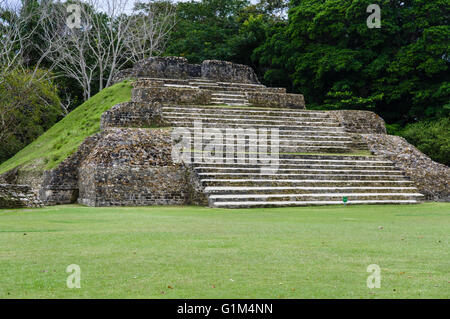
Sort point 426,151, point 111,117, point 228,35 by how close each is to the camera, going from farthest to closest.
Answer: point 228,35, point 426,151, point 111,117

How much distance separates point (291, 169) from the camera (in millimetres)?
17969

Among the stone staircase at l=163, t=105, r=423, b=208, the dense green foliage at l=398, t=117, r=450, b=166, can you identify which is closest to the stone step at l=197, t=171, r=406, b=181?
the stone staircase at l=163, t=105, r=423, b=208

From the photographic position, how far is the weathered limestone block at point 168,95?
23766mm

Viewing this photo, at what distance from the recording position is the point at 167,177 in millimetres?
16922

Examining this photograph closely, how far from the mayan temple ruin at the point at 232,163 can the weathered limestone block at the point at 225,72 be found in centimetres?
557

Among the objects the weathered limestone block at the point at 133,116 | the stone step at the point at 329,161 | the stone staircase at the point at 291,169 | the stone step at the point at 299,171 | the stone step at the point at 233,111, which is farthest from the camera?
the stone step at the point at 233,111

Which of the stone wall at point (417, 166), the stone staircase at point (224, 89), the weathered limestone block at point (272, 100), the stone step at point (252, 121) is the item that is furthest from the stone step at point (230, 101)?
the stone wall at point (417, 166)

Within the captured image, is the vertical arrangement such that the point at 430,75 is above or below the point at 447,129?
above

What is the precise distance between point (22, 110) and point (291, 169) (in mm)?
21942

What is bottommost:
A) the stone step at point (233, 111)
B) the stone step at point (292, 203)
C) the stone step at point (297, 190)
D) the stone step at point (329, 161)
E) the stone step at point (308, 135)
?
the stone step at point (292, 203)

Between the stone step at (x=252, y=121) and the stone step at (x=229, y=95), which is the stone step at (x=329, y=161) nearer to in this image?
the stone step at (x=252, y=121)

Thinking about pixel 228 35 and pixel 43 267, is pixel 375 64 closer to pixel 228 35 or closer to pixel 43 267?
pixel 228 35
